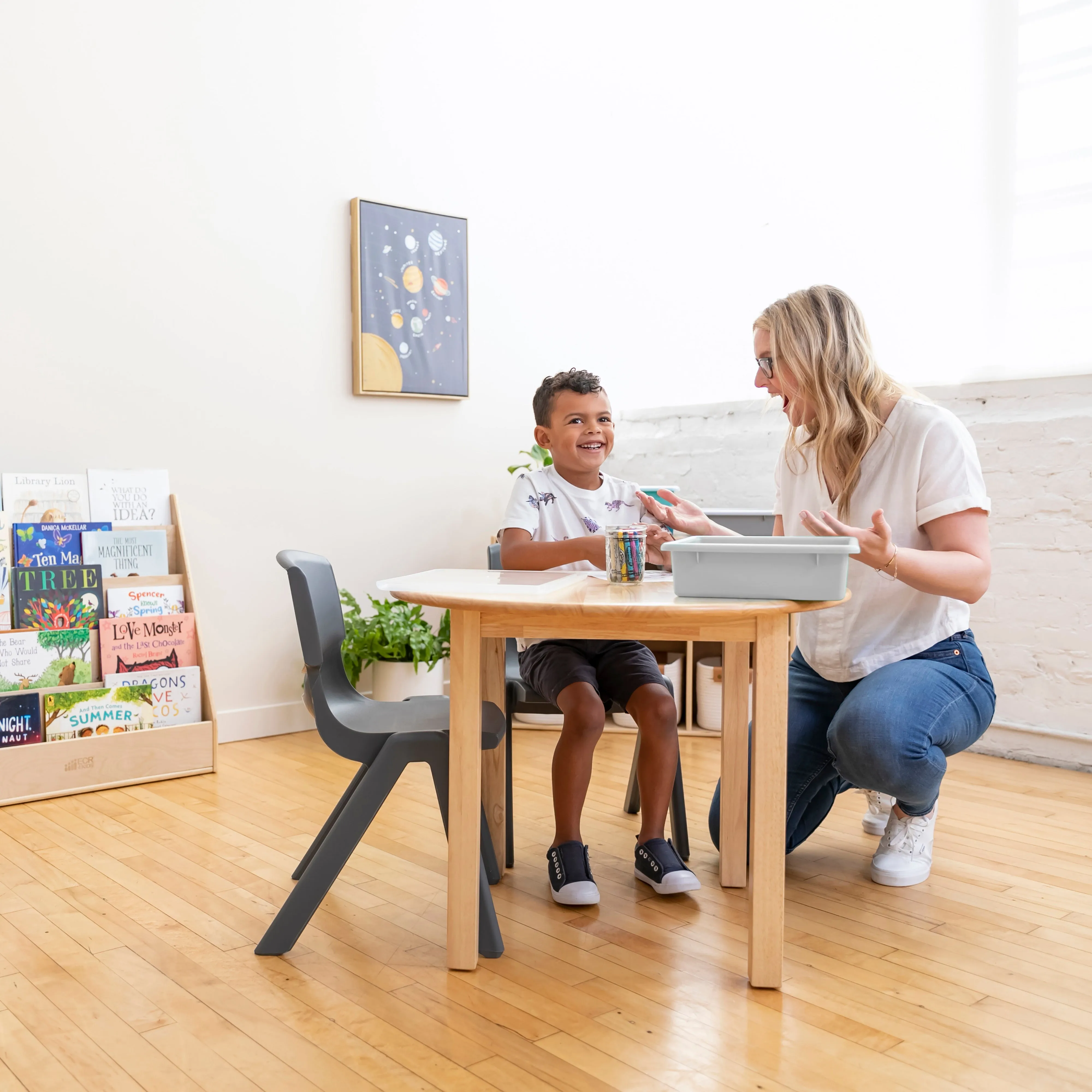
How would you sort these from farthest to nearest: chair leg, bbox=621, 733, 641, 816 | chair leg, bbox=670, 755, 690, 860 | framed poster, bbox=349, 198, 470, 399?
framed poster, bbox=349, 198, 470, 399 → chair leg, bbox=621, 733, 641, 816 → chair leg, bbox=670, 755, 690, 860

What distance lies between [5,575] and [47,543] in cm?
14

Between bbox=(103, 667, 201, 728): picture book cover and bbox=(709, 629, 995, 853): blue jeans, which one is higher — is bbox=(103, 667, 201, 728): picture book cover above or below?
below

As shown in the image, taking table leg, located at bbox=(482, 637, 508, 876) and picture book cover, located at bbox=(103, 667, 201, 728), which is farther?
picture book cover, located at bbox=(103, 667, 201, 728)

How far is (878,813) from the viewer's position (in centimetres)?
239

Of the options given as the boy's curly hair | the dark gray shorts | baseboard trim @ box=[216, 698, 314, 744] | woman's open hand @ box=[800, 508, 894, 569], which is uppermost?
the boy's curly hair

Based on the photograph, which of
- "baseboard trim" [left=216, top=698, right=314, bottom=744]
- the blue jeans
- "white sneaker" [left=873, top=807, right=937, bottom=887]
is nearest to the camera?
the blue jeans

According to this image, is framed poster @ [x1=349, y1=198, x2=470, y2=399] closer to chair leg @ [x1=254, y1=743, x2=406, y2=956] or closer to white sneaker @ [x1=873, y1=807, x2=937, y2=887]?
chair leg @ [x1=254, y1=743, x2=406, y2=956]

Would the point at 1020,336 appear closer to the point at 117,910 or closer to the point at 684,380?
the point at 684,380

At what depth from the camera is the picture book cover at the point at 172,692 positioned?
2.96 metres

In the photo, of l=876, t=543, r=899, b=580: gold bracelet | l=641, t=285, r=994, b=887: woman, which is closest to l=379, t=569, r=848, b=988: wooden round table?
l=876, t=543, r=899, b=580: gold bracelet

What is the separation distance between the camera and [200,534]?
3.32 meters

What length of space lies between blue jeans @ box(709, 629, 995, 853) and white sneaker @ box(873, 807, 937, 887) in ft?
0.11

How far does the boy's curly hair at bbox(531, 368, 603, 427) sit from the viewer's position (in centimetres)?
227

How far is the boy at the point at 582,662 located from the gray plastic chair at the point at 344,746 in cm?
20
